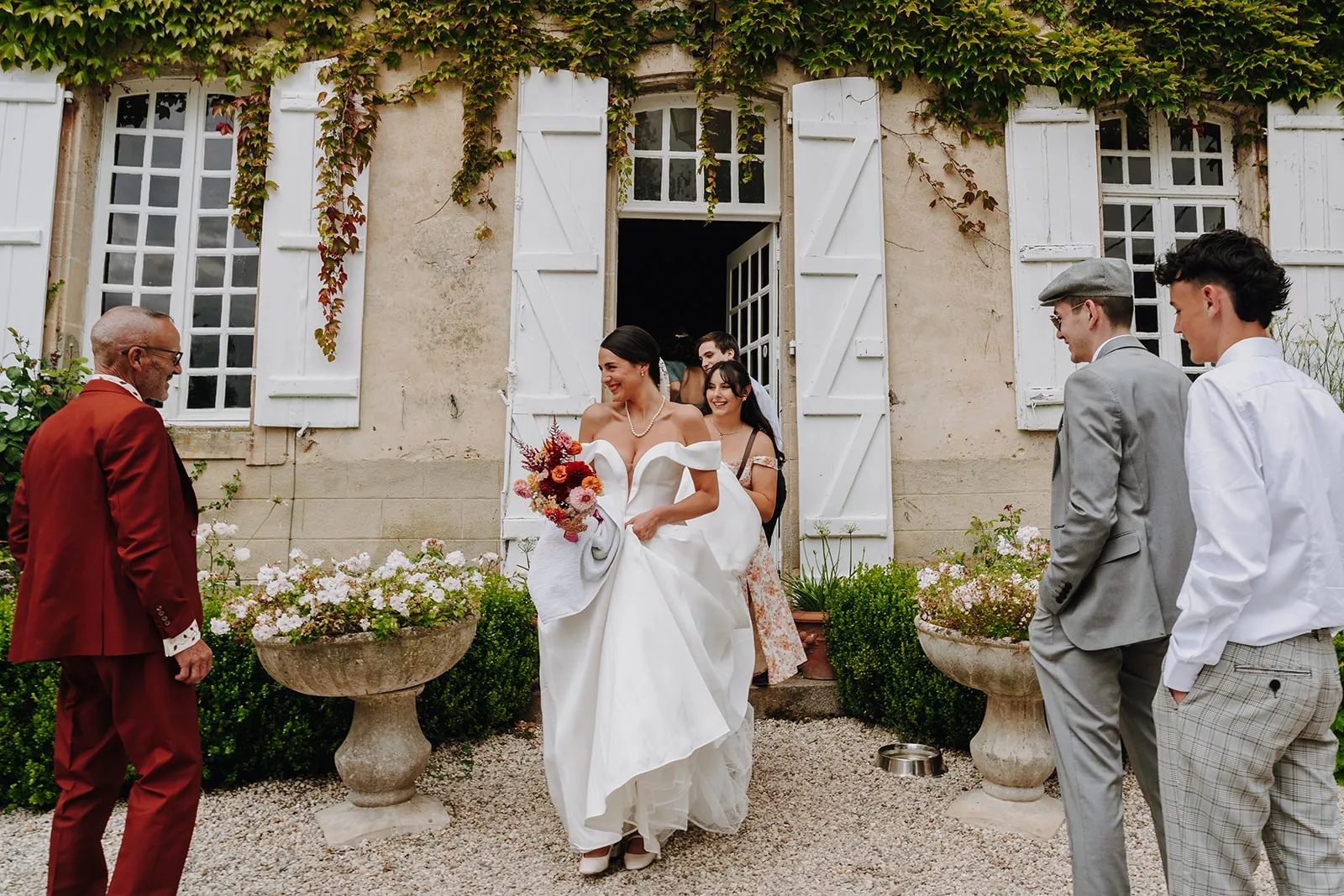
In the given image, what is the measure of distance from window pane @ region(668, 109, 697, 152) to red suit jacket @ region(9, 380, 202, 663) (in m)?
4.82

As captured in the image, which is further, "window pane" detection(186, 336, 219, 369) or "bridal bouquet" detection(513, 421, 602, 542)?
"window pane" detection(186, 336, 219, 369)

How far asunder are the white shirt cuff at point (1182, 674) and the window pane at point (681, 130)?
555 cm

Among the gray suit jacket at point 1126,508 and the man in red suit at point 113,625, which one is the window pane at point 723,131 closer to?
the gray suit jacket at point 1126,508

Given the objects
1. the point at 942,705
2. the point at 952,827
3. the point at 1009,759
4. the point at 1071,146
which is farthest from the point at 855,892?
the point at 1071,146

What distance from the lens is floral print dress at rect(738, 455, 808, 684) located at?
4.68 meters

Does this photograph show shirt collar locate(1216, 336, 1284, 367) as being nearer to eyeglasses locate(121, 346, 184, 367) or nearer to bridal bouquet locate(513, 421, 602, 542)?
eyeglasses locate(121, 346, 184, 367)

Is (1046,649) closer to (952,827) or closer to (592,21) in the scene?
(952,827)

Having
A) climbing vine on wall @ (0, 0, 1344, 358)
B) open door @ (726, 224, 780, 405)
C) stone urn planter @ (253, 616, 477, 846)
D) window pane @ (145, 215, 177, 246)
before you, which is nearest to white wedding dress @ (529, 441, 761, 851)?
stone urn planter @ (253, 616, 477, 846)

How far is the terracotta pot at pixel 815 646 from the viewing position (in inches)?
212

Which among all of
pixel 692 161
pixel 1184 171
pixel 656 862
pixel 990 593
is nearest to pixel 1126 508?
pixel 990 593

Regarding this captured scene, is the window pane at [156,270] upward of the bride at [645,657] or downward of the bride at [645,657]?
upward

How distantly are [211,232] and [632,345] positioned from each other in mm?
4338

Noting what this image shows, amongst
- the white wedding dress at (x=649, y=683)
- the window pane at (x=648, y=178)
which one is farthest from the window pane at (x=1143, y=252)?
the white wedding dress at (x=649, y=683)

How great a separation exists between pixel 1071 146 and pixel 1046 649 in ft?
16.5
